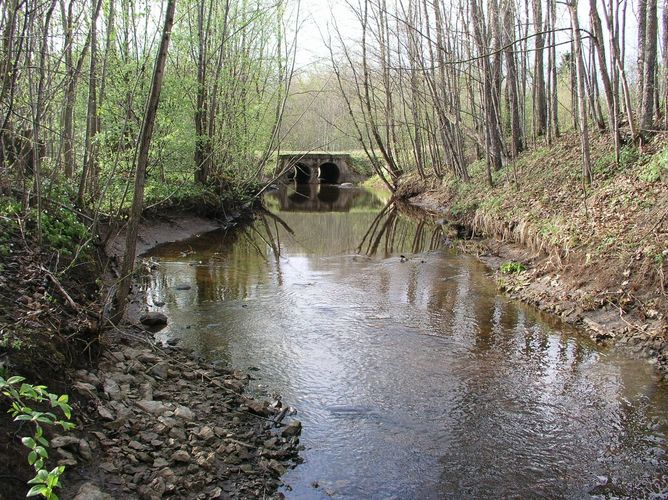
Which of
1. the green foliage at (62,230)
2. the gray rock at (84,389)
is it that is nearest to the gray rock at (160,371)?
the gray rock at (84,389)

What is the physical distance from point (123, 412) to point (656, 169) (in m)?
9.70

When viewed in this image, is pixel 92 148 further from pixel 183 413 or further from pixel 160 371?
pixel 183 413

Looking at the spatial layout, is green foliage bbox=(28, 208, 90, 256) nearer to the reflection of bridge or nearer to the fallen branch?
the fallen branch

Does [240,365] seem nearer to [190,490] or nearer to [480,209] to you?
[190,490]

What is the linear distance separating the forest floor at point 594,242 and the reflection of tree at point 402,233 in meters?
1.47

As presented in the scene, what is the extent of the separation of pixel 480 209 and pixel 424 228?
10.7 ft

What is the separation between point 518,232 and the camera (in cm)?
1270

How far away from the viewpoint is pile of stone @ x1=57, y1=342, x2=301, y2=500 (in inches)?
142

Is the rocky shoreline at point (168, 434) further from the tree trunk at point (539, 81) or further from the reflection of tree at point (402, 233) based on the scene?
Answer: the tree trunk at point (539, 81)

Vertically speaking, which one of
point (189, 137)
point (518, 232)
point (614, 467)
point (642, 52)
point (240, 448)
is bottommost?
point (614, 467)

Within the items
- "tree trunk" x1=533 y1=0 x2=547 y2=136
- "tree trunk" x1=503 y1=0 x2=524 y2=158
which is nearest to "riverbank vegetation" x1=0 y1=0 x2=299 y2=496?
"tree trunk" x1=503 y1=0 x2=524 y2=158

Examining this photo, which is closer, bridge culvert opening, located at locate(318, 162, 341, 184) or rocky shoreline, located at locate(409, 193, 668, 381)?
rocky shoreline, located at locate(409, 193, 668, 381)

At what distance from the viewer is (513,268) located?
11.0 metres

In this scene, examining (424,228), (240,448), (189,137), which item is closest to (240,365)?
(240,448)
